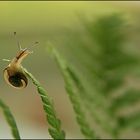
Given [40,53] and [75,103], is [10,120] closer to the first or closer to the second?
[75,103]

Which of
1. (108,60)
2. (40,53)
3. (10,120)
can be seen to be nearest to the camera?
(10,120)

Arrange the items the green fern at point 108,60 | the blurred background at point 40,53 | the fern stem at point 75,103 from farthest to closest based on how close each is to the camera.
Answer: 1. the blurred background at point 40,53
2. the green fern at point 108,60
3. the fern stem at point 75,103

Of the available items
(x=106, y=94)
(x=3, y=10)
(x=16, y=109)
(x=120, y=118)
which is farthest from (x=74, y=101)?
(x=3, y=10)

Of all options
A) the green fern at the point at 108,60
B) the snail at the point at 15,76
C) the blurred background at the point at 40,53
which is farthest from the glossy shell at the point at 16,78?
the green fern at the point at 108,60

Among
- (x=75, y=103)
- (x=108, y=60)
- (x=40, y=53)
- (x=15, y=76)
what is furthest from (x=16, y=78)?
(x=40, y=53)

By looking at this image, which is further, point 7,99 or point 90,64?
point 7,99

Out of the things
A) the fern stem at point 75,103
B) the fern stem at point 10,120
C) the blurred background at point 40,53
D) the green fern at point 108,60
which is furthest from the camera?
the blurred background at point 40,53

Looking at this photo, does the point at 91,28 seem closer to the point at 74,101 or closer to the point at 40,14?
the point at 74,101

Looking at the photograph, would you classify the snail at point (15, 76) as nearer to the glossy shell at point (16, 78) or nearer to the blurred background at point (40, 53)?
the glossy shell at point (16, 78)
